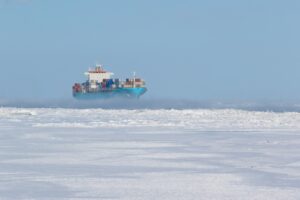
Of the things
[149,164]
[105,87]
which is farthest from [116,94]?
[149,164]

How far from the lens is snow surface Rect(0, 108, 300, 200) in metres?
6.89

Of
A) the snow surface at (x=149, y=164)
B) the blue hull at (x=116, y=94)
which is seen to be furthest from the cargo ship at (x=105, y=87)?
the snow surface at (x=149, y=164)

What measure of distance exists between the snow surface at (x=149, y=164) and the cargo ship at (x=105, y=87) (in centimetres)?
4784

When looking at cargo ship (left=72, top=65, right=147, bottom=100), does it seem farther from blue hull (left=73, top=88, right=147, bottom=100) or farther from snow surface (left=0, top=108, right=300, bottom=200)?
snow surface (left=0, top=108, right=300, bottom=200)

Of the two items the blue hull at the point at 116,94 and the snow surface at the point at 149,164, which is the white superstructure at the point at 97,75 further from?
the snow surface at the point at 149,164

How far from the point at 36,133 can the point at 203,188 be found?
8.96 metres

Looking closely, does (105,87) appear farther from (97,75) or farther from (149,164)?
(149,164)

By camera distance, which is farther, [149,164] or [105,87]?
[105,87]

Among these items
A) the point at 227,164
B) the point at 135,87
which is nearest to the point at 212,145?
the point at 227,164

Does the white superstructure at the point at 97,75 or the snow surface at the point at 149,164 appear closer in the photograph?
the snow surface at the point at 149,164

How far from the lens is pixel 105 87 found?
65.6m

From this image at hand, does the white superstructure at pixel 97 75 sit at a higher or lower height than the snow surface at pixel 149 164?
higher

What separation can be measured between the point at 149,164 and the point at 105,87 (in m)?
56.5

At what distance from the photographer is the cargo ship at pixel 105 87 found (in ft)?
211
